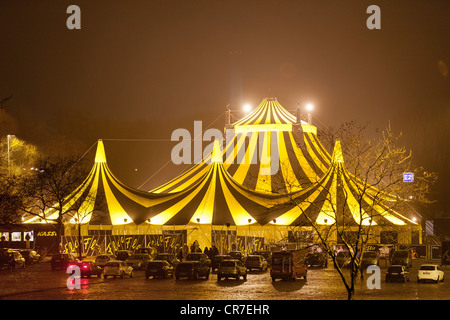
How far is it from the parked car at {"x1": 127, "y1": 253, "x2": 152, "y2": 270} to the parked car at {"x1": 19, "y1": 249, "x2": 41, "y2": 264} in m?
7.42

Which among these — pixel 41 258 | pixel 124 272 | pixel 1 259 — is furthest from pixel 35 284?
pixel 41 258

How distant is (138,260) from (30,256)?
8.32 m

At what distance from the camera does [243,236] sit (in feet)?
128

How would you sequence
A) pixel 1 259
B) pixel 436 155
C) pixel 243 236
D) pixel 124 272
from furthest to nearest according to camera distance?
pixel 436 155 < pixel 243 236 < pixel 1 259 < pixel 124 272

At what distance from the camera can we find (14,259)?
3491cm

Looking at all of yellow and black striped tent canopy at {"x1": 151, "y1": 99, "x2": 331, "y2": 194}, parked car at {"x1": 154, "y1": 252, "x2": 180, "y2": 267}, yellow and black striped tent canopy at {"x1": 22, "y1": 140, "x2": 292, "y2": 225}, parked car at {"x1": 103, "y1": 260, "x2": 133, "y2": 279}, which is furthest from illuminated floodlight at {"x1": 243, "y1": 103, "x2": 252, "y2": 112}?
parked car at {"x1": 103, "y1": 260, "x2": 133, "y2": 279}

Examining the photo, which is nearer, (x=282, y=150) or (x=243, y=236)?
(x=243, y=236)

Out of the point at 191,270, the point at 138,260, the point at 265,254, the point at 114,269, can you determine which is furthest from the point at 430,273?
the point at 138,260

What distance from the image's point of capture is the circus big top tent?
120 ft

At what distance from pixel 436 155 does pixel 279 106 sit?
→ 15269 millimetres

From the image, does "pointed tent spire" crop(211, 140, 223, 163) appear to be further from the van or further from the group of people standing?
the van

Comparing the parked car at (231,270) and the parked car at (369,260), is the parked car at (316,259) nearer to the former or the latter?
the parked car at (369,260)
